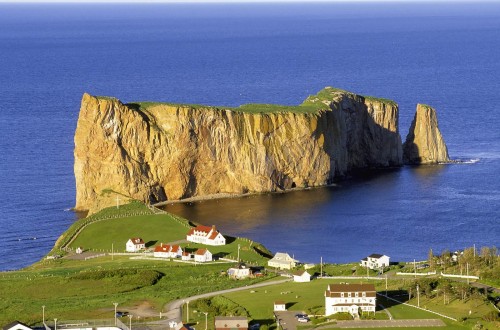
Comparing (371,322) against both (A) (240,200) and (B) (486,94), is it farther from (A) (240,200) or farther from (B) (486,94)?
(B) (486,94)

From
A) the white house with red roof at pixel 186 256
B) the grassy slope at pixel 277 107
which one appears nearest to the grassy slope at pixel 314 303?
the white house with red roof at pixel 186 256

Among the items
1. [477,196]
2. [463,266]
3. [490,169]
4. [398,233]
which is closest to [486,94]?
[490,169]

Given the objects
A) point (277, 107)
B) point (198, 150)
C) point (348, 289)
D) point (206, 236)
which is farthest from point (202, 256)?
point (277, 107)

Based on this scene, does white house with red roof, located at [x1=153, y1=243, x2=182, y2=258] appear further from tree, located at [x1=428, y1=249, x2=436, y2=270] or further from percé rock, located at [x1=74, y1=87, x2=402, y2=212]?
percé rock, located at [x1=74, y1=87, x2=402, y2=212]

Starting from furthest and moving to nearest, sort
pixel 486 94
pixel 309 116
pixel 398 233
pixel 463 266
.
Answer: pixel 486 94 → pixel 309 116 → pixel 398 233 → pixel 463 266

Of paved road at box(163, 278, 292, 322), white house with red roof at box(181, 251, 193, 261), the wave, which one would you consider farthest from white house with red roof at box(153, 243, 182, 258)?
A: the wave

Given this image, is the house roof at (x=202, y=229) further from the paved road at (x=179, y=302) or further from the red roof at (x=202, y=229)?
the paved road at (x=179, y=302)
